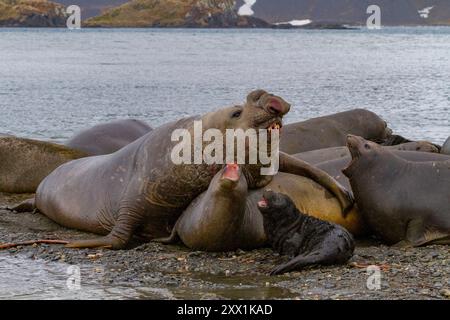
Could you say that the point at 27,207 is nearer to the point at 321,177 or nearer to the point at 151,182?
the point at 151,182

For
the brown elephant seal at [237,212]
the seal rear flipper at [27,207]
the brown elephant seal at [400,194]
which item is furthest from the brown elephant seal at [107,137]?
the brown elephant seal at [400,194]

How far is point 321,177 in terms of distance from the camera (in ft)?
27.9

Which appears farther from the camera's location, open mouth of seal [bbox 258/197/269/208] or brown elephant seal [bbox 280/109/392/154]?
brown elephant seal [bbox 280/109/392/154]

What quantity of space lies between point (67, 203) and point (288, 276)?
9.52ft

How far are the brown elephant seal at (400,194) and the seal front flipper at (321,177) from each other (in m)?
0.12

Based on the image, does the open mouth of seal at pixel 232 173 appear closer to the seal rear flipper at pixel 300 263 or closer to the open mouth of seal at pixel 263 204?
the open mouth of seal at pixel 263 204

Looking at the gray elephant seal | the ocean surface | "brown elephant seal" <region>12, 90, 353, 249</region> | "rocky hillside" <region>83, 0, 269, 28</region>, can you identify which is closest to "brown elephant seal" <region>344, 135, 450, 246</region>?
"brown elephant seal" <region>12, 90, 353, 249</region>

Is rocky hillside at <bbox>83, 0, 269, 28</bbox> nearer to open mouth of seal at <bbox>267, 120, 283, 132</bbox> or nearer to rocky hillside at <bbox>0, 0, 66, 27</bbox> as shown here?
rocky hillside at <bbox>0, 0, 66, 27</bbox>

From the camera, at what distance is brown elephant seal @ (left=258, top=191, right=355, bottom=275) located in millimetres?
7090

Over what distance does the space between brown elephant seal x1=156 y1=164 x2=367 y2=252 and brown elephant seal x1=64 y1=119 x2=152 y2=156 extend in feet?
12.9

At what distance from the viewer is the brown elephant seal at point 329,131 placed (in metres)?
11.6

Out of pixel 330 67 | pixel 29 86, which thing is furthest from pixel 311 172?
pixel 330 67

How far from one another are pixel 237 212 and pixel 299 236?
1.69ft
